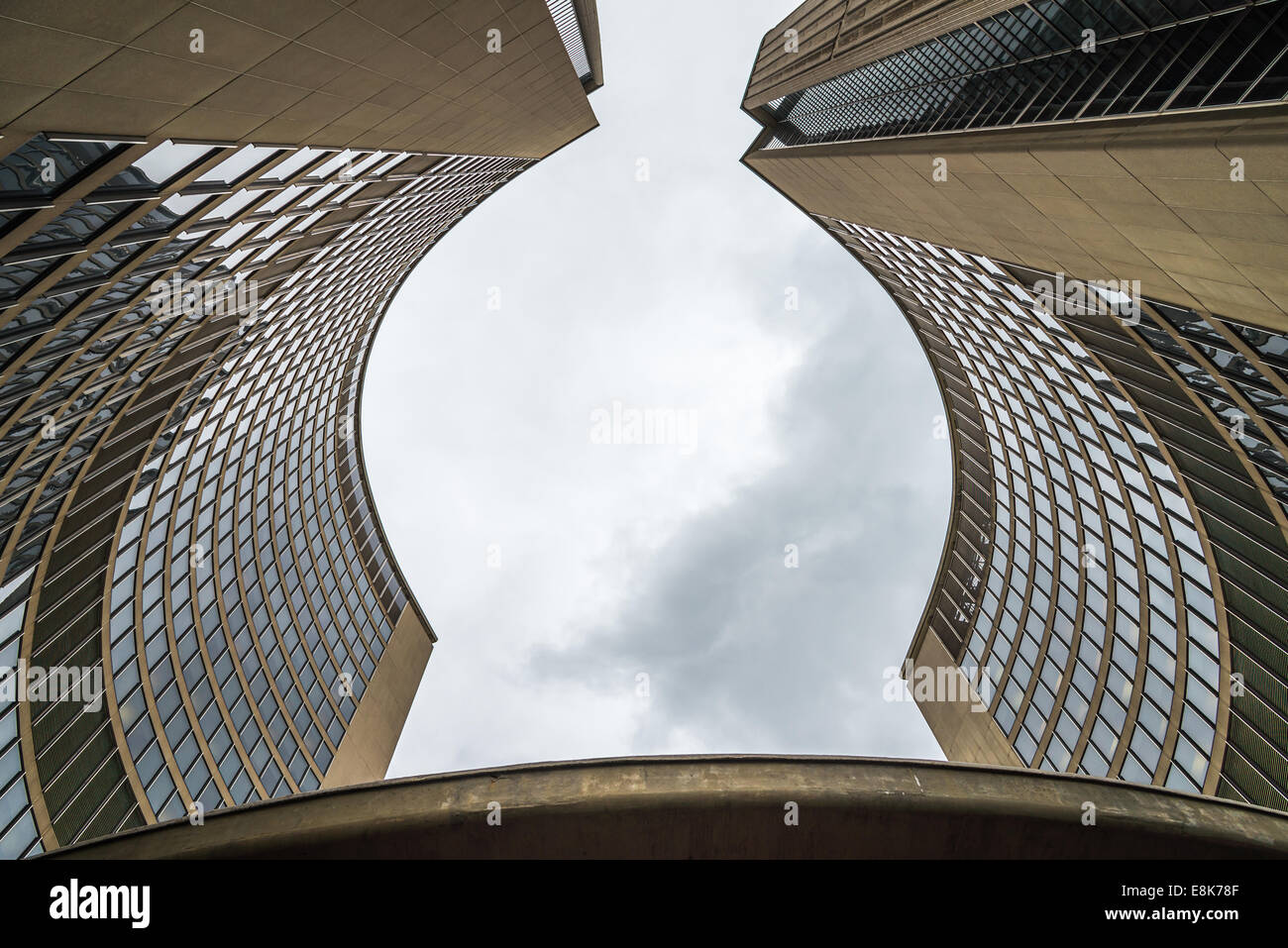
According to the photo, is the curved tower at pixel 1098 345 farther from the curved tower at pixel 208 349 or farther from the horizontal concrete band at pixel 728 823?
the curved tower at pixel 208 349

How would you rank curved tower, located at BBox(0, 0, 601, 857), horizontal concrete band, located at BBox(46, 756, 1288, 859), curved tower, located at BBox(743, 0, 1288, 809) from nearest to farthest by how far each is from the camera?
1. horizontal concrete band, located at BBox(46, 756, 1288, 859)
2. curved tower, located at BBox(0, 0, 601, 857)
3. curved tower, located at BBox(743, 0, 1288, 809)

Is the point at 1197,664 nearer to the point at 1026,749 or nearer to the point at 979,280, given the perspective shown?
the point at 1026,749

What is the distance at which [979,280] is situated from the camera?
30.0m

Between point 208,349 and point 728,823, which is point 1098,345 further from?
point 208,349

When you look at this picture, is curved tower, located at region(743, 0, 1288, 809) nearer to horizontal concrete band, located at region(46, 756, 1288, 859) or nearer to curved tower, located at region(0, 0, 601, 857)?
horizontal concrete band, located at region(46, 756, 1288, 859)

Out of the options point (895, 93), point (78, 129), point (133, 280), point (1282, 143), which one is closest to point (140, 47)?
point (78, 129)

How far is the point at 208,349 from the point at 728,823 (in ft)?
92.1

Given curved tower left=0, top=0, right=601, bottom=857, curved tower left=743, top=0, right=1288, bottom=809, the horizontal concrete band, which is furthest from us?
curved tower left=743, top=0, right=1288, bottom=809

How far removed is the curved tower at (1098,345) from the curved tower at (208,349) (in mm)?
16085

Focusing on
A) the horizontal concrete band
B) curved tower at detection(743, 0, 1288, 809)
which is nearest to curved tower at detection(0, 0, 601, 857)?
the horizontal concrete band

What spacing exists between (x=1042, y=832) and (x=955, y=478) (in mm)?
43715

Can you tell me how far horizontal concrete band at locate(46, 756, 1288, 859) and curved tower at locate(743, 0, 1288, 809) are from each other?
1130 cm

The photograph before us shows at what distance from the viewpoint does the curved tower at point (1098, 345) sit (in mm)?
13305

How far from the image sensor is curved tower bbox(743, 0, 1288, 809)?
13.3 m
